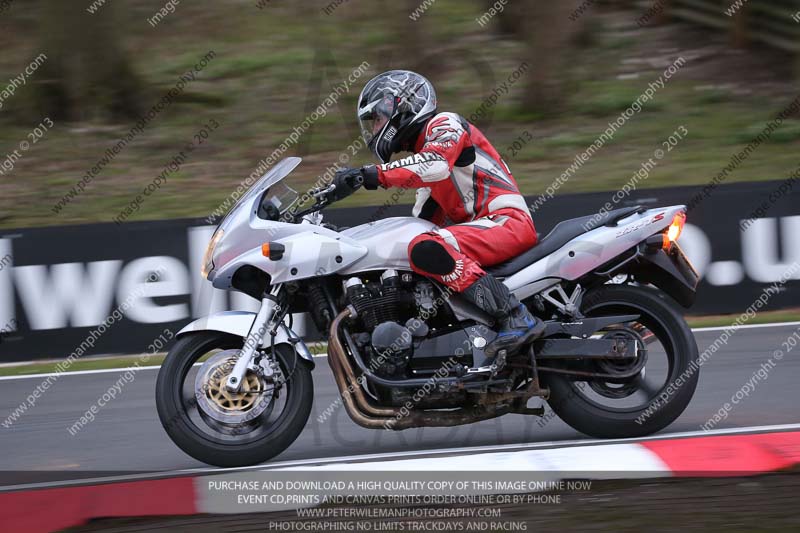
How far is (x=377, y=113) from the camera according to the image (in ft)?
17.5

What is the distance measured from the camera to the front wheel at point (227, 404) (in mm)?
5152

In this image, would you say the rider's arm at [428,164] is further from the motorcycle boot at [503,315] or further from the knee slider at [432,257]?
the motorcycle boot at [503,315]

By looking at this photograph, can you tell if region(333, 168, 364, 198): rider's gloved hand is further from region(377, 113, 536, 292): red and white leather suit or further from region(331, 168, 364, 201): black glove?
region(377, 113, 536, 292): red and white leather suit

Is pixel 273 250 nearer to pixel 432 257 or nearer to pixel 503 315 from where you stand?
pixel 432 257

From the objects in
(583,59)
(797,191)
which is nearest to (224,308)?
(797,191)

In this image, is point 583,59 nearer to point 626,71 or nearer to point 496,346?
point 626,71

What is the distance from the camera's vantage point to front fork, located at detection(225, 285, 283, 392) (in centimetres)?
509

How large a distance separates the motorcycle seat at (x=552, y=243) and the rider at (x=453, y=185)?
42 mm

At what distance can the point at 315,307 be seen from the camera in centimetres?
541

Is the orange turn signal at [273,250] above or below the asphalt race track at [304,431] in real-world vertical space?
above

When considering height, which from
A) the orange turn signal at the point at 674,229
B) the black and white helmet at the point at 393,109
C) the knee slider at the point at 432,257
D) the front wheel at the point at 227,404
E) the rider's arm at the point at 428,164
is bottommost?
the front wheel at the point at 227,404

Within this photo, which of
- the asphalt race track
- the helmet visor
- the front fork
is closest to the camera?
the front fork

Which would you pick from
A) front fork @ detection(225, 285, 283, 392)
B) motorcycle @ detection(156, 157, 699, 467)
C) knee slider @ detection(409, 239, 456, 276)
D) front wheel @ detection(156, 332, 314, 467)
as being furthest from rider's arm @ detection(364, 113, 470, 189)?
front wheel @ detection(156, 332, 314, 467)

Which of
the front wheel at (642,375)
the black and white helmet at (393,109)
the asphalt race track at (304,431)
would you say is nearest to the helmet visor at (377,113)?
the black and white helmet at (393,109)
